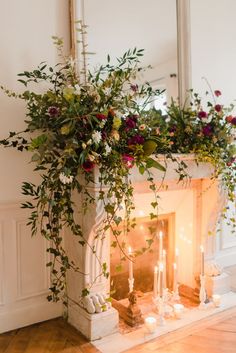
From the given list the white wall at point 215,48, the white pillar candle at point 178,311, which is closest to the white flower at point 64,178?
the white pillar candle at point 178,311

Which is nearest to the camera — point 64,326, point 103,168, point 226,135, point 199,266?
point 103,168

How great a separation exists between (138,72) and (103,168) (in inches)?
38.8

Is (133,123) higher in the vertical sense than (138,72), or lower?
lower

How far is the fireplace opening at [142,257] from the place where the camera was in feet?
9.05

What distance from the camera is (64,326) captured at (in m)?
2.45

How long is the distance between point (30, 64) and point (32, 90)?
6.5 inches

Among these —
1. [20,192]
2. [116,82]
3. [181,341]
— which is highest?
[116,82]

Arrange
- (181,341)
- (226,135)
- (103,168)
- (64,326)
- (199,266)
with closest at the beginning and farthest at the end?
(103,168) → (181,341) → (64,326) → (226,135) → (199,266)

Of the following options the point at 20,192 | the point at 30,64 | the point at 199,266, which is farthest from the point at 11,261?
the point at 199,266

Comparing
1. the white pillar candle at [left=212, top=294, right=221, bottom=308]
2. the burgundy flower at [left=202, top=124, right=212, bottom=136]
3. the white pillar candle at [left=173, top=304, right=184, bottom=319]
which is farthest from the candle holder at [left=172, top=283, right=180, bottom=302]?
the burgundy flower at [left=202, top=124, right=212, bottom=136]

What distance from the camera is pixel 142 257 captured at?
291 centimetres

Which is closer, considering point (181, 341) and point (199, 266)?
point (181, 341)

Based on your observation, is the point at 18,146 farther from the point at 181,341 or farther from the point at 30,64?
the point at 181,341

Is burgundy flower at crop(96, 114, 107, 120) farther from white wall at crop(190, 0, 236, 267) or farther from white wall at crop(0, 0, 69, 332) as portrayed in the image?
white wall at crop(190, 0, 236, 267)
